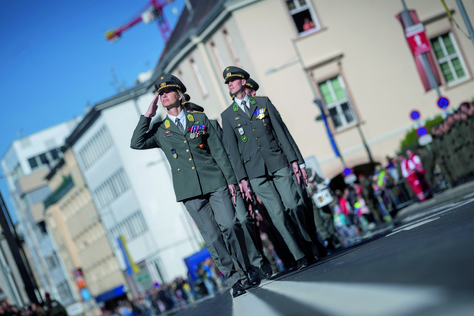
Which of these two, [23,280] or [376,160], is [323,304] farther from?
[376,160]

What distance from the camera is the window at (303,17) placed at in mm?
33750

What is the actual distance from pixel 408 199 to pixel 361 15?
619 inches

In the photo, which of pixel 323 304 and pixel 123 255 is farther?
pixel 123 255

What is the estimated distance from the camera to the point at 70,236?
8425 cm

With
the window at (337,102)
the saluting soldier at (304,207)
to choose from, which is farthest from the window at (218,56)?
the saluting soldier at (304,207)

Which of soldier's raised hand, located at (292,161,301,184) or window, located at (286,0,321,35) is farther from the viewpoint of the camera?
window, located at (286,0,321,35)

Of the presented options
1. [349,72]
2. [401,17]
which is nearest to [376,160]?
[349,72]

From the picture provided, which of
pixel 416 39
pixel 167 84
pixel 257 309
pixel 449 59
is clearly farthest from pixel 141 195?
pixel 257 309

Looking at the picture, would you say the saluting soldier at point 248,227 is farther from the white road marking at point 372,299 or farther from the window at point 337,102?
the window at point 337,102

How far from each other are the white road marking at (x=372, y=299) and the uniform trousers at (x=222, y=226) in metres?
3.08

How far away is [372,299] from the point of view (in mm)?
3029

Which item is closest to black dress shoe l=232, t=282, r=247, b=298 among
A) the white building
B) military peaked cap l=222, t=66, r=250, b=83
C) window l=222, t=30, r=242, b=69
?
military peaked cap l=222, t=66, r=250, b=83

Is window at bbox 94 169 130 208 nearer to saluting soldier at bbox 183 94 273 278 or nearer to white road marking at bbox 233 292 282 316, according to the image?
saluting soldier at bbox 183 94 273 278

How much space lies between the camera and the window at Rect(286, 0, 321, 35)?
33.8m
